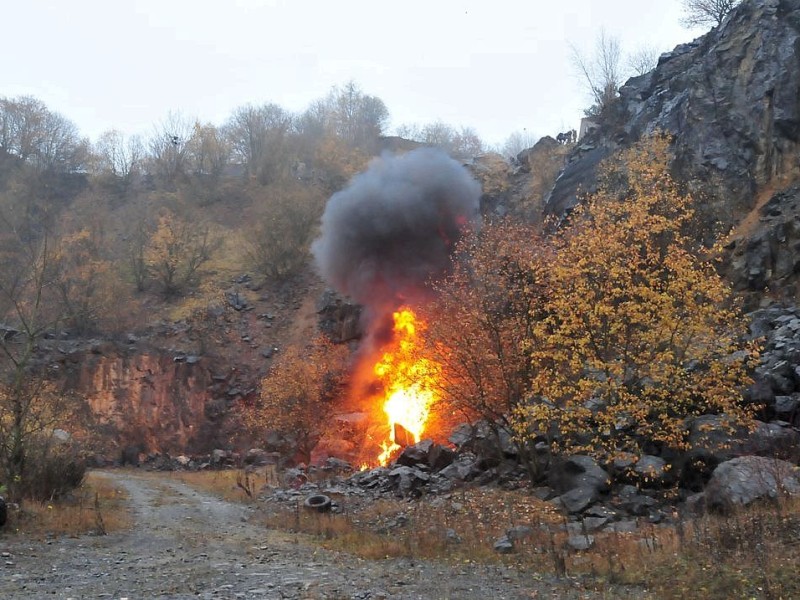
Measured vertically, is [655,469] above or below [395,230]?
below

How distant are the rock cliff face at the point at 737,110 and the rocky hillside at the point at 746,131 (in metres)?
0.04

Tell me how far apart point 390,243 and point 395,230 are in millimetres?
941

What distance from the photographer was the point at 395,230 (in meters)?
39.8

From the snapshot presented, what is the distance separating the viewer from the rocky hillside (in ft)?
81.0

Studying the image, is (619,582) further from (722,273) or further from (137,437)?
(137,437)

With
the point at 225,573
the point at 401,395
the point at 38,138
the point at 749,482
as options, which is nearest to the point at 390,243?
the point at 401,395

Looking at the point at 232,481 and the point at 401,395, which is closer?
the point at 232,481

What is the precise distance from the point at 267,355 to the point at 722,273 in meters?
30.6

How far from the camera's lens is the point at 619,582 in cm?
923

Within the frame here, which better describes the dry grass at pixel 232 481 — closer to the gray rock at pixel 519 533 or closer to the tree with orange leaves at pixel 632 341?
the gray rock at pixel 519 533

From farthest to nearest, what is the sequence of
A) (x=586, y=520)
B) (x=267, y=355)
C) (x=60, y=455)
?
(x=267, y=355) < (x=60, y=455) < (x=586, y=520)

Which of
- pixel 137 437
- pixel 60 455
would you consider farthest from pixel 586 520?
pixel 137 437

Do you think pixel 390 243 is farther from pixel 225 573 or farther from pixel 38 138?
pixel 38 138

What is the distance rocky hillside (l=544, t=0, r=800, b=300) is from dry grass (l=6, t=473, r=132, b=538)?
20.4m
